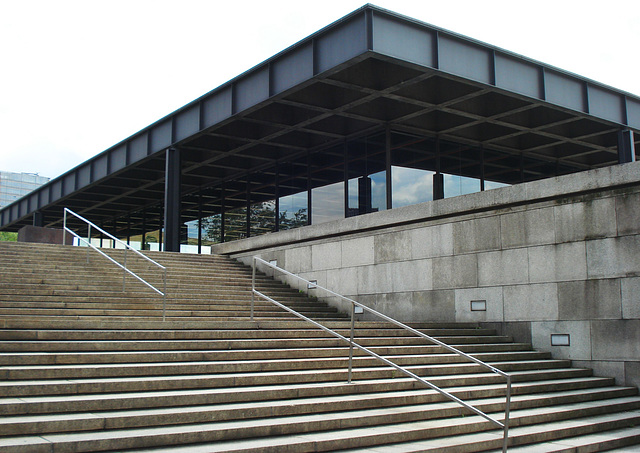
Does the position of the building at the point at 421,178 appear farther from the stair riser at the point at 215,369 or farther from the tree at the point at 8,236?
the tree at the point at 8,236

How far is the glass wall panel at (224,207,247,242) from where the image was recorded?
28594 millimetres

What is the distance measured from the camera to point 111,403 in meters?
6.44

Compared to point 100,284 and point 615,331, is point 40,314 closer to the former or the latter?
point 100,284

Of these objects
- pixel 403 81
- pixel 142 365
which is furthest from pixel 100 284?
pixel 403 81

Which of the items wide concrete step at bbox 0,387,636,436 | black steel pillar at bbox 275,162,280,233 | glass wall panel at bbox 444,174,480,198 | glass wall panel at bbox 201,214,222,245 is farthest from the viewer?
glass wall panel at bbox 201,214,222,245

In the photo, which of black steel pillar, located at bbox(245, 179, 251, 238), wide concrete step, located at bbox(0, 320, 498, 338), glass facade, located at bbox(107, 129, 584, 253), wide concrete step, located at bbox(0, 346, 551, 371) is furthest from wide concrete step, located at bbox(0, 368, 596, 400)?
black steel pillar, located at bbox(245, 179, 251, 238)

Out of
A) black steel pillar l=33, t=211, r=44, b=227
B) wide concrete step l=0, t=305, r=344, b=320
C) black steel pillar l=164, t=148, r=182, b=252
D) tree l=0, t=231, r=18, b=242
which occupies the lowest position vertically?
wide concrete step l=0, t=305, r=344, b=320

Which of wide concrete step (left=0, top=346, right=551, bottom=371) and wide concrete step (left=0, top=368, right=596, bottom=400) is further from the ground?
wide concrete step (left=0, top=346, right=551, bottom=371)

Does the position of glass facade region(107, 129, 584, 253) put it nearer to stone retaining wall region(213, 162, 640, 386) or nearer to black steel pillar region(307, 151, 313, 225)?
black steel pillar region(307, 151, 313, 225)

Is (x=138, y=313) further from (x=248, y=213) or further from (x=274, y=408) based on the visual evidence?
(x=248, y=213)

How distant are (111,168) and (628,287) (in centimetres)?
2166

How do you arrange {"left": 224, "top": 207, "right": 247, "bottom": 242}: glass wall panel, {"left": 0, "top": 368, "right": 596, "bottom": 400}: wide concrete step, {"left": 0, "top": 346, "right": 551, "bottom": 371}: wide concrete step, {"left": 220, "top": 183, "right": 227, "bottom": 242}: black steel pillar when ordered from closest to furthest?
1. {"left": 0, "top": 368, "right": 596, "bottom": 400}: wide concrete step
2. {"left": 0, "top": 346, "right": 551, "bottom": 371}: wide concrete step
3. {"left": 224, "top": 207, "right": 247, "bottom": 242}: glass wall panel
4. {"left": 220, "top": 183, "right": 227, "bottom": 242}: black steel pillar

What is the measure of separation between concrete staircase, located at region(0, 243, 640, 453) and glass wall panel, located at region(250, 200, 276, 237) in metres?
14.2

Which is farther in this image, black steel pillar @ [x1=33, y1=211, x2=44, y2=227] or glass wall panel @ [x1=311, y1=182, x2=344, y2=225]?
black steel pillar @ [x1=33, y1=211, x2=44, y2=227]
